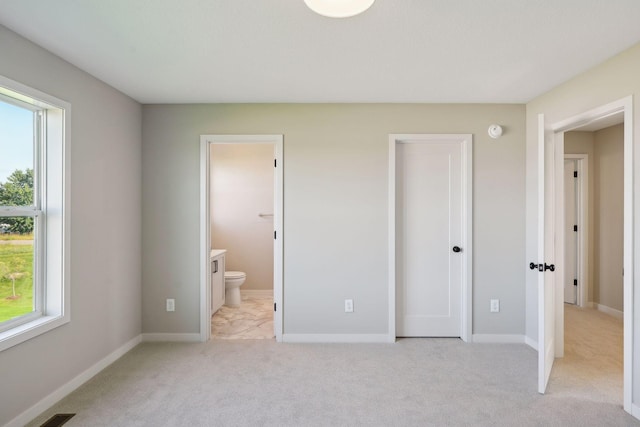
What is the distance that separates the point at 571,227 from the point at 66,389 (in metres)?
Answer: 5.84

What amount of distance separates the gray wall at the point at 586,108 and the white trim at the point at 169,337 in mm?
3306

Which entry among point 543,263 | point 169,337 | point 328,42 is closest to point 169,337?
point 169,337

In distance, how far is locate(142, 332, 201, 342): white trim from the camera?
3365 mm

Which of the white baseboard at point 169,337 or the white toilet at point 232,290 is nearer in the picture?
the white baseboard at point 169,337

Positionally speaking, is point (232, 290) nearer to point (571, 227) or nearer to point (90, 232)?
point (90, 232)

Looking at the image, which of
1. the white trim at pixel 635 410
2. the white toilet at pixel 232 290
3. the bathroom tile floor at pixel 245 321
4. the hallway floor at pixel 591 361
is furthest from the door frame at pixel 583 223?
the white toilet at pixel 232 290

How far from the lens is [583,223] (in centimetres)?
456

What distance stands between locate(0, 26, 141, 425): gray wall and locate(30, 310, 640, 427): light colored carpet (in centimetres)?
24

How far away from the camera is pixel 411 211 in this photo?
11.3 ft

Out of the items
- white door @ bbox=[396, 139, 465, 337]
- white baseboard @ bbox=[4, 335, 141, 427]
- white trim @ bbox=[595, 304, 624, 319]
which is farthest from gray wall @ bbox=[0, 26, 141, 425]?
white trim @ bbox=[595, 304, 624, 319]

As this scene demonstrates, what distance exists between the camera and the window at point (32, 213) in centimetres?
209

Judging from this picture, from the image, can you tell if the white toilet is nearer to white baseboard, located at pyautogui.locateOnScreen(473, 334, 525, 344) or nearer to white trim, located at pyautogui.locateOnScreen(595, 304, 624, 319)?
white baseboard, located at pyautogui.locateOnScreen(473, 334, 525, 344)

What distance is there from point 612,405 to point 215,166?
17.0 feet

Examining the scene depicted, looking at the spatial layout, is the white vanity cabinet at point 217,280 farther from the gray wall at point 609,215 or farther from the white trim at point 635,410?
the gray wall at point 609,215
